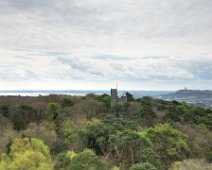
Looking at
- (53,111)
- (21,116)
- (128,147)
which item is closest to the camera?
(128,147)

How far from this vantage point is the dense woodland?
3516cm

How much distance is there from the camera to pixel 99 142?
164 feet

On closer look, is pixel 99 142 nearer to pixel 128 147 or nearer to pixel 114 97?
pixel 128 147

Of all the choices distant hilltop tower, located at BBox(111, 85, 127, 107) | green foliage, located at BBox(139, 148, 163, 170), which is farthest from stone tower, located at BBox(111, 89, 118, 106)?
green foliage, located at BBox(139, 148, 163, 170)

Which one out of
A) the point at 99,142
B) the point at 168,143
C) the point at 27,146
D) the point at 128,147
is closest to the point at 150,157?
the point at 128,147

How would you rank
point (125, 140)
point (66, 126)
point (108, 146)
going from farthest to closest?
point (66, 126) → point (108, 146) → point (125, 140)

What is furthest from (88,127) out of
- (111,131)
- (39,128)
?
(39,128)

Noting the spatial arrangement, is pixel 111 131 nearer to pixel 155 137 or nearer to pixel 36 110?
pixel 155 137

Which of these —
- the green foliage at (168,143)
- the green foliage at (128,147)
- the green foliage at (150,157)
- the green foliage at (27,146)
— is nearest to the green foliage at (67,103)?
the green foliage at (168,143)

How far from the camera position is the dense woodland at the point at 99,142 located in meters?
35.2

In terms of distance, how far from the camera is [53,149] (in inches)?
2023

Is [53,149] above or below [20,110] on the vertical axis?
below

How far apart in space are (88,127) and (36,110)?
65.4 feet

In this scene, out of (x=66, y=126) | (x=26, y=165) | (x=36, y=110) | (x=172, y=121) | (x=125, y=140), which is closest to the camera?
(x=26, y=165)
